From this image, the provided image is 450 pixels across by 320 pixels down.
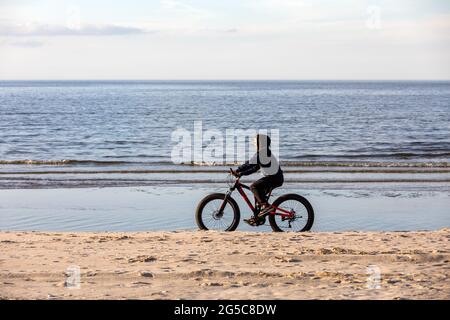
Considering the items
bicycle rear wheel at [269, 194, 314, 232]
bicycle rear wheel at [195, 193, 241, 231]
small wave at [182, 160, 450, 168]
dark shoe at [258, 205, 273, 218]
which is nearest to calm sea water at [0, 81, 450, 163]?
small wave at [182, 160, 450, 168]

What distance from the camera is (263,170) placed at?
11516 millimetres

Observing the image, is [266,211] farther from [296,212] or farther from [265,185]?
[296,212]

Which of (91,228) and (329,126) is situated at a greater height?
(329,126)

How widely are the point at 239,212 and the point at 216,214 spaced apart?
411 mm

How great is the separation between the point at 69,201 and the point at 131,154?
15.4 m

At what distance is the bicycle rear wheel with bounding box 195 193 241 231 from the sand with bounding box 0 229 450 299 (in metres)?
0.51

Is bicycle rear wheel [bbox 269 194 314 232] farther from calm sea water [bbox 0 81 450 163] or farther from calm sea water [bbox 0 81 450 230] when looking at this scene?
calm sea water [bbox 0 81 450 163]

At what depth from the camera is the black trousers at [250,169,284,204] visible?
1154 centimetres

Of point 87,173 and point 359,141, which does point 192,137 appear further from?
point 87,173

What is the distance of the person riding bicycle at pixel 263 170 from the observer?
11445mm

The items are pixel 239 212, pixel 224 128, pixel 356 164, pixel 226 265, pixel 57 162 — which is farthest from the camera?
pixel 224 128

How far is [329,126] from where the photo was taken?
49594 millimetres

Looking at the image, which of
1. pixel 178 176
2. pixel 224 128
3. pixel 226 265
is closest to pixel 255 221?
pixel 226 265
